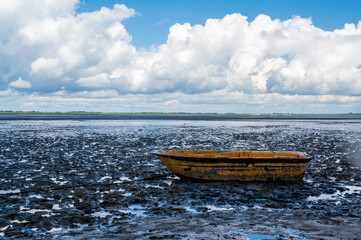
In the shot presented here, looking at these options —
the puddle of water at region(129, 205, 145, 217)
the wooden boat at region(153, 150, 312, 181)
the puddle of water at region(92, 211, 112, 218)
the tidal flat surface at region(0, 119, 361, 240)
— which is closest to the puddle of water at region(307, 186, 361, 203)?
the tidal flat surface at region(0, 119, 361, 240)

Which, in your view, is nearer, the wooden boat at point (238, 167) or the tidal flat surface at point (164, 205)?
the tidal flat surface at point (164, 205)

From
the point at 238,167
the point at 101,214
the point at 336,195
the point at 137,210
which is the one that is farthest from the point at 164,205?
the point at 336,195

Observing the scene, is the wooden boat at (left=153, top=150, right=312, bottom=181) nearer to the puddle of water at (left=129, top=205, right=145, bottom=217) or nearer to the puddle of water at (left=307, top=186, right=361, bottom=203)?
the puddle of water at (left=307, top=186, right=361, bottom=203)

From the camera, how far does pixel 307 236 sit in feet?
26.9

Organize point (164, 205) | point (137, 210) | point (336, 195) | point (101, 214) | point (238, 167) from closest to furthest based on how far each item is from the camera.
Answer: point (101, 214), point (137, 210), point (164, 205), point (336, 195), point (238, 167)

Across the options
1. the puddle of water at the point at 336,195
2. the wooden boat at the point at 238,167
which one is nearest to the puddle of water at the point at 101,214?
the wooden boat at the point at 238,167

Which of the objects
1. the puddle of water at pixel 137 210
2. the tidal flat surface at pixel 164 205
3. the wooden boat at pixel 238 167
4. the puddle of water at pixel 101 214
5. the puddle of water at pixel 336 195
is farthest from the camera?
the wooden boat at pixel 238 167

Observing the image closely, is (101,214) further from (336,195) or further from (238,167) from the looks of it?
(336,195)

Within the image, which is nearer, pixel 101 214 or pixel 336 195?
pixel 101 214

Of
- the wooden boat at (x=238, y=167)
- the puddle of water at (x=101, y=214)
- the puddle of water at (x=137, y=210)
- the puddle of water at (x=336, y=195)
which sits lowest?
the puddle of water at (x=336, y=195)

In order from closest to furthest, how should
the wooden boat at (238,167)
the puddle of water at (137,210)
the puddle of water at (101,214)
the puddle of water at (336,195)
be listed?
1. the puddle of water at (101,214)
2. the puddle of water at (137,210)
3. the puddle of water at (336,195)
4. the wooden boat at (238,167)

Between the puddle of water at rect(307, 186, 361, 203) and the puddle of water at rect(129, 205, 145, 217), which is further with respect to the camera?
the puddle of water at rect(307, 186, 361, 203)

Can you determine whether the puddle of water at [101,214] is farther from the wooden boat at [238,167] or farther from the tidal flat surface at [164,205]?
the wooden boat at [238,167]

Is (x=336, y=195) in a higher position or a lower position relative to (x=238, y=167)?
lower
